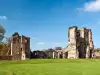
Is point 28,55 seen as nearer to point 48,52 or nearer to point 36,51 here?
point 36,51

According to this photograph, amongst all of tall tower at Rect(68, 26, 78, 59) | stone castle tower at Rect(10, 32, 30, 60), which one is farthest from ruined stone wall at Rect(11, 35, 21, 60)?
tall tower at Rect(68, 26, 78, 59)

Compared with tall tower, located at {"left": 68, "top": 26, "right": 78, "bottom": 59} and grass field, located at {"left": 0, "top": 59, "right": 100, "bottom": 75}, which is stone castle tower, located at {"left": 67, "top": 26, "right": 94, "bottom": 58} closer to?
tall tower, located at {"left": 68, "top": 26, "right": 78, "bottom": 59}

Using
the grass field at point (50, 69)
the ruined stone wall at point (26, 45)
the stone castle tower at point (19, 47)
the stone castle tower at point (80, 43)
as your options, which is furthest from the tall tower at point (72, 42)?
the grass field at point (50, 69)

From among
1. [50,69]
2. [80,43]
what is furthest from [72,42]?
[50,69]

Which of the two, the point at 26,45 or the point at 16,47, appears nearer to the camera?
the point at 26,45

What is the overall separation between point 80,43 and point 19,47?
732 inches

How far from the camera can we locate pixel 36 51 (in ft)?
227

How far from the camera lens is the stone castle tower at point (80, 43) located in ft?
215

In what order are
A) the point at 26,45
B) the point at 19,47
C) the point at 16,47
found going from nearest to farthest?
the point at 26,45 < the point at 16,47 < the point at 19,47

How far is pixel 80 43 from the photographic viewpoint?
6806 cm

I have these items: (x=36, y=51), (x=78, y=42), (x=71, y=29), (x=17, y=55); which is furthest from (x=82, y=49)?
(x=17, y=55)

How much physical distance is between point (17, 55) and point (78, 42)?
1858 cm

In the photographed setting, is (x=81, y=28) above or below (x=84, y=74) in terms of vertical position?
above

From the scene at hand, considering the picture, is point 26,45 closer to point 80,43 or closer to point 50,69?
point 80,43
